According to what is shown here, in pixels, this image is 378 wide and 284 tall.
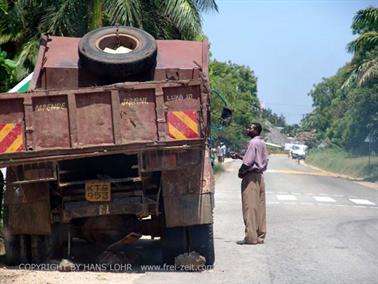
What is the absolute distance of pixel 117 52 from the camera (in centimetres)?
867

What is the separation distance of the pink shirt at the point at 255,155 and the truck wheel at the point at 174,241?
2.37 metres

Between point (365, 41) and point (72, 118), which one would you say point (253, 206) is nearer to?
point (72, 118)

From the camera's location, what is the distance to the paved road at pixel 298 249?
8.17 meters

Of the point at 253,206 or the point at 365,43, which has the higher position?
the point at 365,43

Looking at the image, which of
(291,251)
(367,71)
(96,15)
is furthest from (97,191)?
(367,71)

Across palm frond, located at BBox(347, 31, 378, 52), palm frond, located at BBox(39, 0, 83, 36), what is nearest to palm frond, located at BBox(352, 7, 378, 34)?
palm frond, located at BBox(347, 31, 378, 52)

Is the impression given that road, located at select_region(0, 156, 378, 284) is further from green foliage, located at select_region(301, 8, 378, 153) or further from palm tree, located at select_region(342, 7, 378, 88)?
green foliage, located at select_region(301, 8, 378, 153)

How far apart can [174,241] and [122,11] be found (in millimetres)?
10727

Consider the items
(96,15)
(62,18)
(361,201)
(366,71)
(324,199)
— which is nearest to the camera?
(96,15)

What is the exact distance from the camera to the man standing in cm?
1058

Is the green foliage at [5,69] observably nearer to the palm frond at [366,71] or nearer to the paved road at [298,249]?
the paved road at [298,249]

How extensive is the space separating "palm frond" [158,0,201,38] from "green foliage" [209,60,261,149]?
6.34 m

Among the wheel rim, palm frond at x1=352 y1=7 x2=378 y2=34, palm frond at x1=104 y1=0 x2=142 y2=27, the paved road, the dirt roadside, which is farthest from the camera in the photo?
palm frond at x1=352 y1=7 x2=378 y2=34

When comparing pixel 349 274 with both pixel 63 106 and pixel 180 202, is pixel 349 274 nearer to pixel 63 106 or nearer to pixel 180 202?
pixel 180 202
